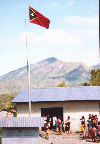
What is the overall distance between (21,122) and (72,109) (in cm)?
1032

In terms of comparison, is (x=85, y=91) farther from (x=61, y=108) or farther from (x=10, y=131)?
(x=10, y=131)

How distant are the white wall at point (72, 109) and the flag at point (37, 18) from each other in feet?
31.0

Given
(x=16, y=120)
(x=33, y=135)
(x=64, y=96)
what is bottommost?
(x=33, y=135)

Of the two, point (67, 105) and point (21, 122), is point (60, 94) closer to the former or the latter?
point (67, 105)

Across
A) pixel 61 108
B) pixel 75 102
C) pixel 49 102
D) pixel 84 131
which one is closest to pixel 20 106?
pixel 49 102

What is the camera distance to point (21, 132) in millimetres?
11609

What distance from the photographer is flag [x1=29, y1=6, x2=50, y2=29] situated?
541 inches

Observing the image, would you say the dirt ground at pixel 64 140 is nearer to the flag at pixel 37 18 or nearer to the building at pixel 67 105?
the building at pixel 67 105

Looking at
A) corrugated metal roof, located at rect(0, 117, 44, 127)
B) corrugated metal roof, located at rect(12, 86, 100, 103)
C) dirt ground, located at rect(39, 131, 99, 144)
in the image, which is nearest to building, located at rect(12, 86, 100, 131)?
corrugated metal roof, located at rect(12, 86, 100, 103)

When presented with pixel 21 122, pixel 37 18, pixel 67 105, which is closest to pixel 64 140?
pixel 67 105

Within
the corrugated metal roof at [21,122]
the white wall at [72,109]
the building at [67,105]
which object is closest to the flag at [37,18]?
the corrugated metal roof at [21,122]

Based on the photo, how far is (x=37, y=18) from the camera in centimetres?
1387

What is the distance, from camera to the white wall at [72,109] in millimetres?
20547

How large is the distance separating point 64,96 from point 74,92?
68.4 inches
